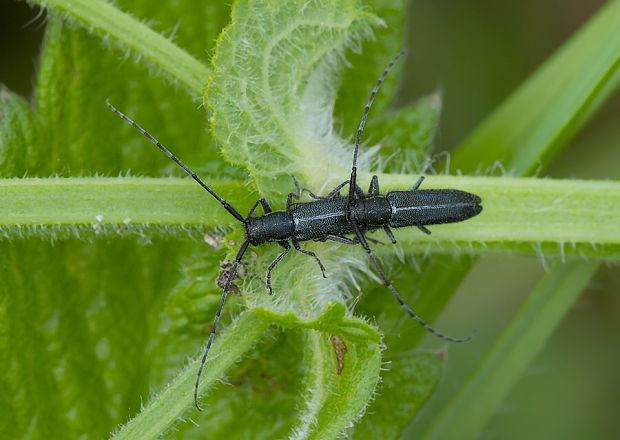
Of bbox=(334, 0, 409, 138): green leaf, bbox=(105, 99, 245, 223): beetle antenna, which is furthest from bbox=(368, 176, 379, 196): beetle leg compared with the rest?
bbox=(105, 99, 245, 223): beetle antenna

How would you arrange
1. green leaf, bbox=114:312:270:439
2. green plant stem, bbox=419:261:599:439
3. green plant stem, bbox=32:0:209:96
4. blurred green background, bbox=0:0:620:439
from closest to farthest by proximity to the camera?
green leaf, bbox=114:312:270:439
green plant stem, bbox=32:0:209:96
green plant stem, bbox=419:261:599:439
blurred green background, bbox=0:0:620:439

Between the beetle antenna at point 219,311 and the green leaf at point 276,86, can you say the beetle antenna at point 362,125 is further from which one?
the beetle antenna at point 219,311

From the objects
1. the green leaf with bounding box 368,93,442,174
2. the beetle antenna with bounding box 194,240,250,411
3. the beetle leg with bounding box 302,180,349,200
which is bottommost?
the beetle antenna with bounding box 194,240,250,411

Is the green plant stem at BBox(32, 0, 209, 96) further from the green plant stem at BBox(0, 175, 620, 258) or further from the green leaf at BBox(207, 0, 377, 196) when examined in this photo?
the green plant stem at BBox(0, 175, 620, 258)

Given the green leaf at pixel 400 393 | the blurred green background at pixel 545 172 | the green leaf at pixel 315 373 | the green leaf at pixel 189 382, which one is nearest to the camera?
the green leaf at pixel 315 373

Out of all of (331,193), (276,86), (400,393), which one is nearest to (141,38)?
(276,86)

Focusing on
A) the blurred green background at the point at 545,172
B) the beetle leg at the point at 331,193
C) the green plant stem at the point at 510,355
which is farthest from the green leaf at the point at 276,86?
the blurred green background at the point at 545,172

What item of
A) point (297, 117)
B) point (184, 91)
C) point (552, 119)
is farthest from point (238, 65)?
point (552, 119)
